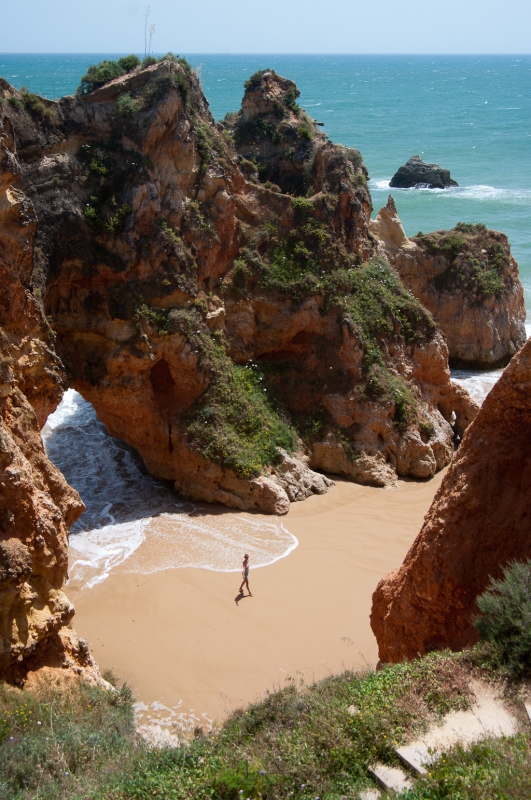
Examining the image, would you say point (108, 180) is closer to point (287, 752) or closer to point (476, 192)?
point (287, 752)

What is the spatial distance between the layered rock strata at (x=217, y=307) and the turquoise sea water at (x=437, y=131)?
3147 mm

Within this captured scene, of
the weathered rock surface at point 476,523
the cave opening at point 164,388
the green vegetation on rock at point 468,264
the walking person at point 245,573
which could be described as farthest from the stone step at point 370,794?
the green vegetation on rock at point 468,264

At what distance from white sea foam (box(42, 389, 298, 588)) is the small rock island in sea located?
4161 cm

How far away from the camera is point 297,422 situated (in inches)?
725

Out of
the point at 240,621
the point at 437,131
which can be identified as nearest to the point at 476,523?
the point at 240,621

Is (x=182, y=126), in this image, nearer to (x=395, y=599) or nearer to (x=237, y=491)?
(x=237, y=491)

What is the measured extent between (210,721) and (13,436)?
198 inches

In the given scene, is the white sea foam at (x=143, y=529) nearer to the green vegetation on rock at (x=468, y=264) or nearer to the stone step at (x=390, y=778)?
the stone step at (x=390, y=778)

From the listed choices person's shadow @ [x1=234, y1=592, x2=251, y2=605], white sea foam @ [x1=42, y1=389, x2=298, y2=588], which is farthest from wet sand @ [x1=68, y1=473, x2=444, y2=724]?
white sea foam @ [x1=42, y1=389, x2=298, y2=588]

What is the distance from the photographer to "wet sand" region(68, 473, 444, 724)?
1162 cm

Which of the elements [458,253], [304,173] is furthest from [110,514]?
[458,253]

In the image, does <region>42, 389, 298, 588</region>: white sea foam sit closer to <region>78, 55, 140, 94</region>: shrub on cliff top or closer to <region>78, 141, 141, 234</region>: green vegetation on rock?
<region>78, 141, 141, 234</region>: green vegetation on rock

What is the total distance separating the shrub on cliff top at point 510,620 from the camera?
7.12 meters

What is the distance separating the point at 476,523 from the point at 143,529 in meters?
8.71
